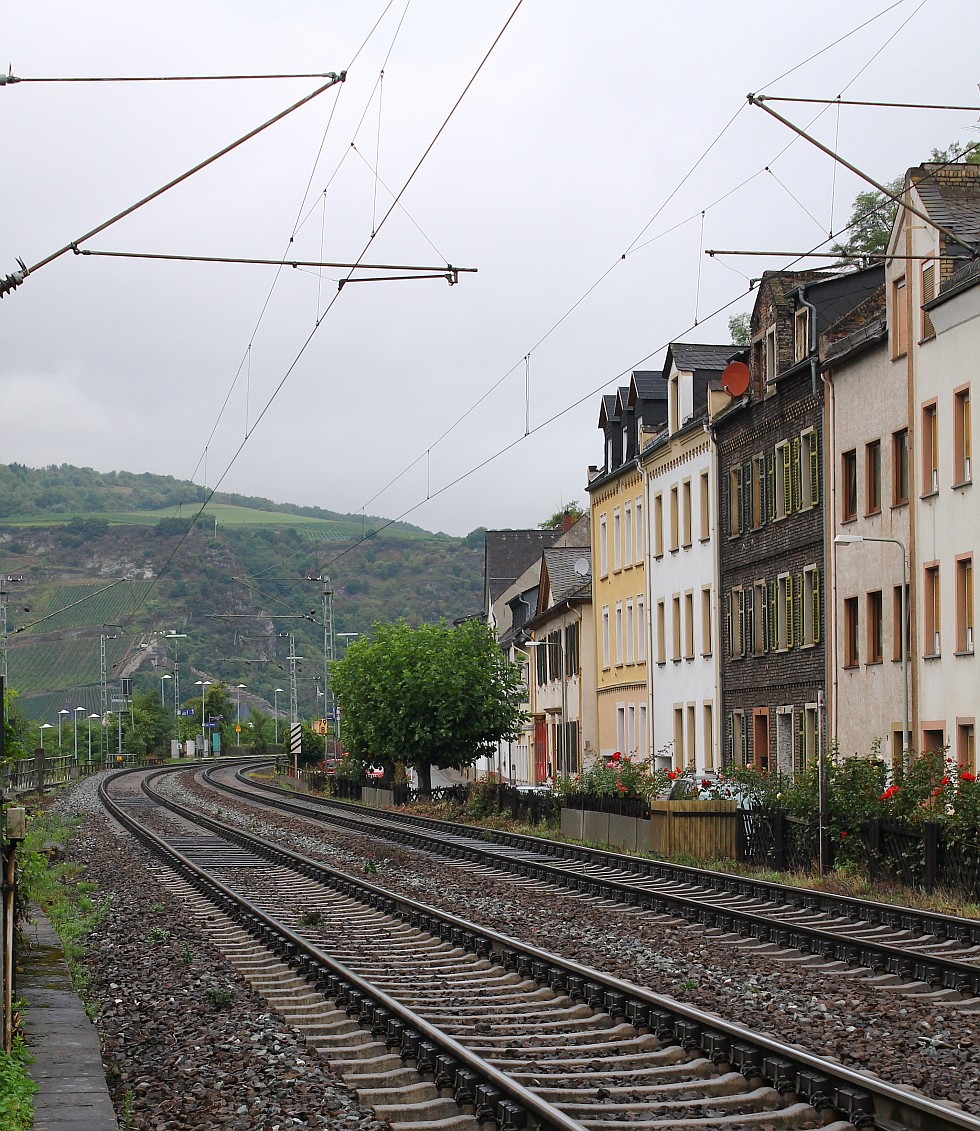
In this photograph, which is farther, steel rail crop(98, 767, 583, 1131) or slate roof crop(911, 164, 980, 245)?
slate roof crop(911, 164, 980, 245)

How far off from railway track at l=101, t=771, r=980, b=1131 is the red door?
52890 millimetres

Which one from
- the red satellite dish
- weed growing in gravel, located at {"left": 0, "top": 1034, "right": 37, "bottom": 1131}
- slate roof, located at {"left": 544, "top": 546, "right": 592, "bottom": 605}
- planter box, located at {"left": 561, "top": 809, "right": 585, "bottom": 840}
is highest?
the red satellite dish

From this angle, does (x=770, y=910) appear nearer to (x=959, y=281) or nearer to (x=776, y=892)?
(x=776, y=892)

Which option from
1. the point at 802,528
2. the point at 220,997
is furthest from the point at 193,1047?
the point at 802,528

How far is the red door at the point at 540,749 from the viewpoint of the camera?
72.9m

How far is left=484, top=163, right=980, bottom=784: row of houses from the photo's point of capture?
108 ft

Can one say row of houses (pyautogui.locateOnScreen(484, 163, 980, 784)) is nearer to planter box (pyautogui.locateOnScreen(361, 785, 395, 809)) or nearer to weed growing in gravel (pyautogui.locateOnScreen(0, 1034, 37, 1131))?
planter box (pyautogui.locateOnScreen(361, 785, 395, 809))

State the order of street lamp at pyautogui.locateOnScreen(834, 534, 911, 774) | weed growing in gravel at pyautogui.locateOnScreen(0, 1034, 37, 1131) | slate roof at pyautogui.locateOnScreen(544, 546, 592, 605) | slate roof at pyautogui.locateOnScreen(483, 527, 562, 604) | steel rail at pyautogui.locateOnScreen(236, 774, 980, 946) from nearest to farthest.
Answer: weed growing in gravel at pyautogui.locateOnScreen(0, 1034, 37, 1131) < steel rail at pyautogui.locateOnScreen(236, 774, 980, 946) < street lamp at pyautogui.locateOnScreen(834, 534, 911, 774) < slate roof at pyautogui.locateOnScreen(544, 546, 592, 605) < slate roof at pyautogui.locateOnScreen(483, 527, 562, 604)

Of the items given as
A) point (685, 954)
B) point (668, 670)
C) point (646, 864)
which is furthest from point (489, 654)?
point (685, 954)

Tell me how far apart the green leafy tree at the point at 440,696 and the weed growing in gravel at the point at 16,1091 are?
140ft

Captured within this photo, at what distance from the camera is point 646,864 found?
1042 inches

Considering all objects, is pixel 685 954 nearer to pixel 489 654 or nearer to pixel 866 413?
pixel 866 413

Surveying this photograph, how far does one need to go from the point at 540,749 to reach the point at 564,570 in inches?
350

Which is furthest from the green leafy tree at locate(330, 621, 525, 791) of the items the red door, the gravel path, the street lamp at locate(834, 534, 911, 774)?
the gravel path
